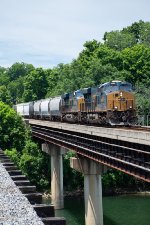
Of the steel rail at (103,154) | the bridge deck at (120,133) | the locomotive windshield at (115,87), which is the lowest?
the steel rail at (103,154)

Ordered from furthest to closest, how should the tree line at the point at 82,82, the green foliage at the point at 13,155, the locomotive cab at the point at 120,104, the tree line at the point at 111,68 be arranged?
the tree line at the point at 111,68, the tree line at the point at 82,82, the green foliage at the point at 13,155, the locomotive cab at the point at 120,104

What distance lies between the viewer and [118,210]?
48031 mm

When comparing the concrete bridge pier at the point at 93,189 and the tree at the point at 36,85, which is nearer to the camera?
the concrete bridge pier at the point at 93,189

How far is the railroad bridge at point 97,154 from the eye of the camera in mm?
22939

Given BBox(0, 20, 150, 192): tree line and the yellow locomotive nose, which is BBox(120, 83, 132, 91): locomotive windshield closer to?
the yellow locomotive nose

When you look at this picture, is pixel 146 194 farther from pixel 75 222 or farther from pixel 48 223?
pixel 48 223

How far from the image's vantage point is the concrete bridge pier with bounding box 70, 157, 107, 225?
3784 centimetres

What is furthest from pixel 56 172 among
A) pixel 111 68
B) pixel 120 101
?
pixel 111 68

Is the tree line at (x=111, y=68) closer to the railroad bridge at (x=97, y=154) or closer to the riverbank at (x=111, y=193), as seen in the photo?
the riverbank at (x=111, y=193)

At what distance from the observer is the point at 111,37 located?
11631 centimetres

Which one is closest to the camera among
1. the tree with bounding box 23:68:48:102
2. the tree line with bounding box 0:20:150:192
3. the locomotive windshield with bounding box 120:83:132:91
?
the locomotive windshield with bounding box 120:83:132:91

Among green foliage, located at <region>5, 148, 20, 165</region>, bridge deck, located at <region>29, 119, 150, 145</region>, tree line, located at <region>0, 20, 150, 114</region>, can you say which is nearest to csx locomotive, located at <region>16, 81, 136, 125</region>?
bridge deck, located at <region>29, 119, 150, 145</region>

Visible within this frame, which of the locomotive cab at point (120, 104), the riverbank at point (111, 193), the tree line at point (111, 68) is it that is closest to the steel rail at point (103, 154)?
the locomotive cab at point (120, 104)

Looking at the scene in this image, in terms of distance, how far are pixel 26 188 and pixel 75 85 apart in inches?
2480
